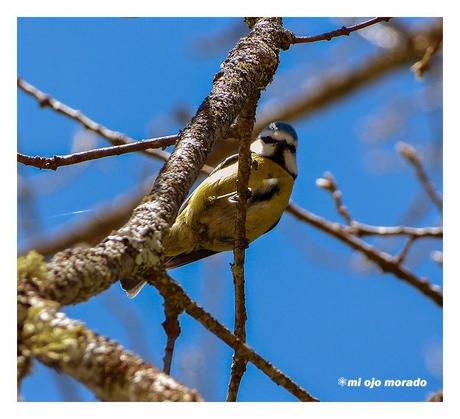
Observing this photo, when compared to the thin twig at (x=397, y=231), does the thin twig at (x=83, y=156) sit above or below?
below

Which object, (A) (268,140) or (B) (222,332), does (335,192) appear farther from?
(B) (222,332)

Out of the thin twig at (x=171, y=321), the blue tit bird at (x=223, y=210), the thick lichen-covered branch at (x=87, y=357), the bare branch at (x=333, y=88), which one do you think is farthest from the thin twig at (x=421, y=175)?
the thick lichen-covered branch at (x=87, y=357)

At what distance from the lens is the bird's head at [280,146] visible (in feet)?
7.45

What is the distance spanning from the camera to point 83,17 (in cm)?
151

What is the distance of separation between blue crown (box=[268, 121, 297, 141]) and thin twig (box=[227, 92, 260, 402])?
0.93 metres

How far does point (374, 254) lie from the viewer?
178 cm

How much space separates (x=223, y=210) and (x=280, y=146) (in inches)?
13.5

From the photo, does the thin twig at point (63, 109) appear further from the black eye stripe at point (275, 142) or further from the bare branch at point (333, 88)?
the bare branch at point (333, 88)
